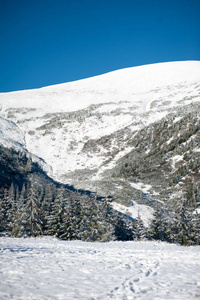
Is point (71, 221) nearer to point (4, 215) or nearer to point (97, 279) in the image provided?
point (4, 215)

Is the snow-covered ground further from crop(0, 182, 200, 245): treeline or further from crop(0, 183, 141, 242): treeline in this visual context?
crop(0, 182, 200, 245): treeline

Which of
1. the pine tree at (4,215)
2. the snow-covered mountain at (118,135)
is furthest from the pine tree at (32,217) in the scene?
the snow-covered mountain at (118,135)

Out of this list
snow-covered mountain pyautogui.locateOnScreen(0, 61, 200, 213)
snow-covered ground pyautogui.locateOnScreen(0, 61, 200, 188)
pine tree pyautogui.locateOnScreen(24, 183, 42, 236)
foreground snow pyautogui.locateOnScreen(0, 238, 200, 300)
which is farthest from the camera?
snow-covered ground pyautogui.locateOnScreen(0, 61, 200, 188)

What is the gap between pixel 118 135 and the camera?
111m

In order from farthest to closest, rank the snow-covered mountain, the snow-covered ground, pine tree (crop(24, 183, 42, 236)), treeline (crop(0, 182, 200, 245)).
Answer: the snow-covered ground < the snow-covered mountain < pine tree (crop(24, 183, 42, 236)) < treeline (crop(0, 182, 200, 245))

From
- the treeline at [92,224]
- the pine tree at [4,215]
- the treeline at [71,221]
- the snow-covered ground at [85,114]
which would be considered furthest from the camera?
the snow-covered ground at [85,114]

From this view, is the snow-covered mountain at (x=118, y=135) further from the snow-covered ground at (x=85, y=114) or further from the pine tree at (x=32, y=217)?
the pine tree at (x=32, y=217)

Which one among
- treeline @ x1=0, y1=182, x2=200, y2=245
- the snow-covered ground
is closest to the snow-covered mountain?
the snow-covered ground

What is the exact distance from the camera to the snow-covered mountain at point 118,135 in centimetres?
6912

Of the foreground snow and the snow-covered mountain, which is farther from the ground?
the snow-covered mountain

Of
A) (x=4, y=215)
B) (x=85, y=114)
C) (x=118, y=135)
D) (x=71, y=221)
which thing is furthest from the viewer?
(x=85, y=114)

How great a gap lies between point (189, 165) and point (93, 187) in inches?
1381

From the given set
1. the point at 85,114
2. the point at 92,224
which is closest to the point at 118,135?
the point at 85,114

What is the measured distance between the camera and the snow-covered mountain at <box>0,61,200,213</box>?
69125 mm
